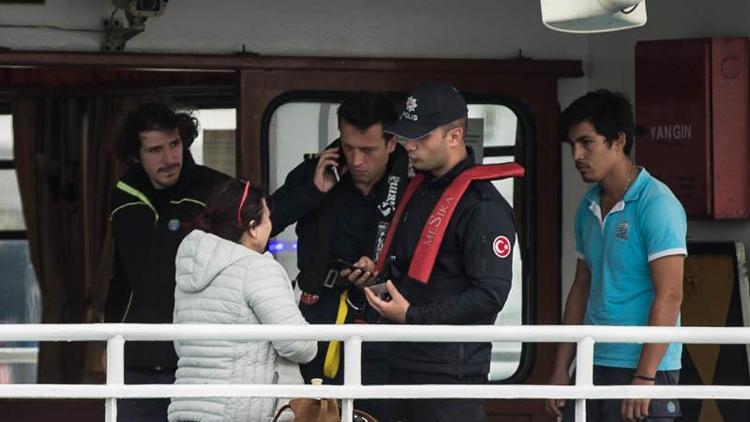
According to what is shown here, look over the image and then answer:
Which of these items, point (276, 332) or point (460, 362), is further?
point (460, 362)

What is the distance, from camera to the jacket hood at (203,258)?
16.1 ft

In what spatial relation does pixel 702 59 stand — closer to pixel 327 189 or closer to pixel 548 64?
pixel 548 64

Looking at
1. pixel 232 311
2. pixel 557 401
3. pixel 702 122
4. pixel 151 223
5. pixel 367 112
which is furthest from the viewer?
pixel 702 122

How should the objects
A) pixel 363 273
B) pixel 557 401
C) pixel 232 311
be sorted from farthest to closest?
pixel 557 401
pixel 363 273
pixel 232 311

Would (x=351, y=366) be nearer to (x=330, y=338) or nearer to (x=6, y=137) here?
(x=330, y=338)

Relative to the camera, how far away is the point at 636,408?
5.14 metres

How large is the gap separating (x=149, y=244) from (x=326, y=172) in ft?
2.30

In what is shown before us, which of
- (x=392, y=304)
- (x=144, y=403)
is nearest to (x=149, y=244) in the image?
Answer: (x=144, y=403)

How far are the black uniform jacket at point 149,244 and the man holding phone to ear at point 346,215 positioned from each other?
0.33 m

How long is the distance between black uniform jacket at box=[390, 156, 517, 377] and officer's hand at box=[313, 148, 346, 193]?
2.04ft

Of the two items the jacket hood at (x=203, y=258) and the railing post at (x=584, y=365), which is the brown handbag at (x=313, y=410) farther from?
the railing post at (x=584, y=365)

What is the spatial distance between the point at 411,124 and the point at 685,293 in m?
2.21

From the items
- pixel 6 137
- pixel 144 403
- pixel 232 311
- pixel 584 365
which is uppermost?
pixel 6 137

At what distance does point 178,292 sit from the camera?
5.04m
